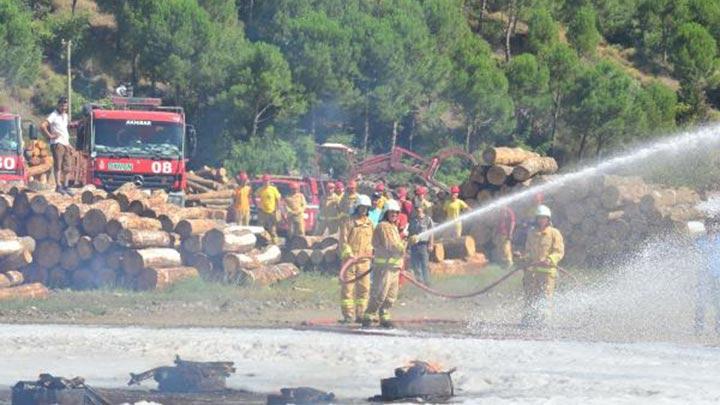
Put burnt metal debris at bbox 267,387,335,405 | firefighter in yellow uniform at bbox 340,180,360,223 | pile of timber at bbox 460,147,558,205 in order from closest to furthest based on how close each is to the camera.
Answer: burnt metal debris at bbox 267,387,335,405 → firefighter in yellow uniform at bbox 340,180,360,223 → pile of timber at bbox 460,147,558,205

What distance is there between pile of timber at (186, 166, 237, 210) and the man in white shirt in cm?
609

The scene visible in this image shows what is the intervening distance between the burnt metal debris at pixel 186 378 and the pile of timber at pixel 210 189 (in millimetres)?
20264

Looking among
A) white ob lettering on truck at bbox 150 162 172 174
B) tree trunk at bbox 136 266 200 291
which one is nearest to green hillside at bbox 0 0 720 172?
white ob lettering on truck at bbox 150 162 172 174

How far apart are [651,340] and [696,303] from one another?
1276 mm

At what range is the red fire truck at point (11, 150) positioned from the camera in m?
30.4

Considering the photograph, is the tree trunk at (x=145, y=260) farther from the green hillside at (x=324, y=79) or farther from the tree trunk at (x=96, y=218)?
the green hillside at (x=324, y=79)

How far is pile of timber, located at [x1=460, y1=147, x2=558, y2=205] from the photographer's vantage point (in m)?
31.5

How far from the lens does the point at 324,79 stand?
5069 cm

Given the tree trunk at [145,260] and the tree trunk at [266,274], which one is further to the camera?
the tree trunk at [266,274]

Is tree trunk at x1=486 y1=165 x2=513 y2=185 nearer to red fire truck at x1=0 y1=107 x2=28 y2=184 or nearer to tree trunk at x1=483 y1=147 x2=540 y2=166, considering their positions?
tree trunk at x1=483 y1=147 x2=540 y2=166

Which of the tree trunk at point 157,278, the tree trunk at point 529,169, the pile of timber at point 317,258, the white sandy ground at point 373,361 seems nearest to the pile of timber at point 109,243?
the tree trunk at point 157,278

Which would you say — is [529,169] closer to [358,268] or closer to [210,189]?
[210,189]

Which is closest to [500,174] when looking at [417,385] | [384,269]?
[384,269]

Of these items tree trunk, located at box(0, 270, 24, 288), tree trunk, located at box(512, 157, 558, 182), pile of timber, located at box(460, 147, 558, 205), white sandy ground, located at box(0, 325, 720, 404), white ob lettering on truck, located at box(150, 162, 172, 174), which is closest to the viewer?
white sandy ground, located at box(0, 325, 720, 404)
